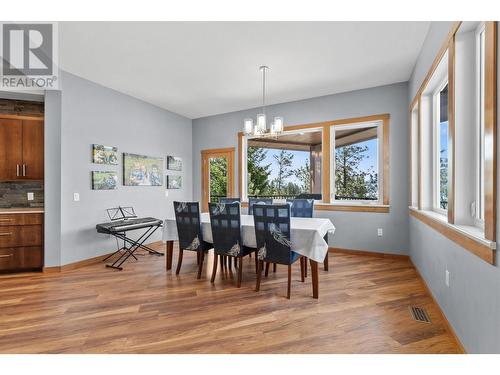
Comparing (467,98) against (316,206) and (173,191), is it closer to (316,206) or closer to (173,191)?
(316,206)

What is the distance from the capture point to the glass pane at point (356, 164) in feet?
14.6

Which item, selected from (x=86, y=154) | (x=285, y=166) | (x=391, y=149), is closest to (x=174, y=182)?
(x=86, y=154)

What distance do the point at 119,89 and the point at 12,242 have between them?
108 inches

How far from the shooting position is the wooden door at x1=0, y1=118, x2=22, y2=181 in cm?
368

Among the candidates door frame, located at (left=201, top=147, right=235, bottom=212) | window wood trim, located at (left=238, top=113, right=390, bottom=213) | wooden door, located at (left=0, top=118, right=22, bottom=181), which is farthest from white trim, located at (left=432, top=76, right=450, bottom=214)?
wooden door, located at (left=0, top=118, right=22, bottom=181)

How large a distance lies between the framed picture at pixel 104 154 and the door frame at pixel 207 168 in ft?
6.81

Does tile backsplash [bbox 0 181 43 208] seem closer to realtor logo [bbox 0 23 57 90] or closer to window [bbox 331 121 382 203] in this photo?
realtor logo [bbox 0 23 57 90]

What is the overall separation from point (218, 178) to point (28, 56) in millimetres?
3729

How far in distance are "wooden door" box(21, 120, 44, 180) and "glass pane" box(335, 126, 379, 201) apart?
15.5 feet

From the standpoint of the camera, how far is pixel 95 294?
2871 mm

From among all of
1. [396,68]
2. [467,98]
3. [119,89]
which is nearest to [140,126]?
[119,89]

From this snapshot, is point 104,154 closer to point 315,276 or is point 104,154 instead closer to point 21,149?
point 21,149

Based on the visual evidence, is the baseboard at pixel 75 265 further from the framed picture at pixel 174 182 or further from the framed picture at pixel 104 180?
the framed picture at pixel 174 182

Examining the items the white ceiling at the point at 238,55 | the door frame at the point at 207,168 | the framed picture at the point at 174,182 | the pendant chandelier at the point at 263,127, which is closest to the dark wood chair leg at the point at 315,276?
the pendant chandelier at the point at 263,127
